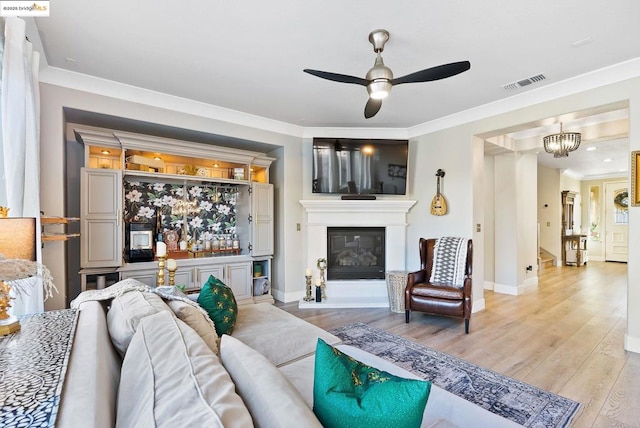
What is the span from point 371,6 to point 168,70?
1985 millimetres

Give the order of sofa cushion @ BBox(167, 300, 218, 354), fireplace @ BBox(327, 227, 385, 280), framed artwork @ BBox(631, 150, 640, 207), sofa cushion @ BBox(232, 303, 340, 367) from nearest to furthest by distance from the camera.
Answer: sofa cushion @ BBox(167, 300, 218, 354)
sofa cushion @ BBox(232, 303, 340, 367)
framed artwork @ BBox(631, 150, 640, 207)
fireplace @ BBox(327, 227, 385, 280)

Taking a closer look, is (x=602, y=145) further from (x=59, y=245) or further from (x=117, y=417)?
(x=59, y=245)

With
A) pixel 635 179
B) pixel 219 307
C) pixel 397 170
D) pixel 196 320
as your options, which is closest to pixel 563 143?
pixel 635 179

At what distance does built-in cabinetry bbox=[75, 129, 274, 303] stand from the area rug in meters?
1.90

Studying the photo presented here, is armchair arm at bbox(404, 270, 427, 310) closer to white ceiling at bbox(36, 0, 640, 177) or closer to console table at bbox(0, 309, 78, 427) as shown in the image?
white ceiling at bbox(36, 0, 640, 177)

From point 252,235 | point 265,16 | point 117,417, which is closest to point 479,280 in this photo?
point 252,235

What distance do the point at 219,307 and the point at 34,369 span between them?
114cm

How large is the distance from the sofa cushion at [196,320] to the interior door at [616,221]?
1106cm

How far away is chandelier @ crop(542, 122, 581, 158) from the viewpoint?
3.85 m

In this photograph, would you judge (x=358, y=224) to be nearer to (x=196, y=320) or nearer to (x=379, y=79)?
(x=379, y=79)

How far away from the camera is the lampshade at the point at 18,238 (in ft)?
4.10

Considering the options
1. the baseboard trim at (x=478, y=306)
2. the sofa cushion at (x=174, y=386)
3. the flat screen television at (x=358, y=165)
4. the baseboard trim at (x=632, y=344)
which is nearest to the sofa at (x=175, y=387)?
the sofa cushion at (x=174, y=386)

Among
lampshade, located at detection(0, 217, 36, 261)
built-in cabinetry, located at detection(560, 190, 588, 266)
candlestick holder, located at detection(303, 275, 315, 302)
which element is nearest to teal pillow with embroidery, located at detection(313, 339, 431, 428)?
lampshade, located at detection(0, 217, 36, 261)

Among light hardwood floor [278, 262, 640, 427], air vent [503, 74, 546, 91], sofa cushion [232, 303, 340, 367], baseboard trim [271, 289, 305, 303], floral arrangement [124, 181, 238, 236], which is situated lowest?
light hardwood floor [278, 262, 640, 427]
